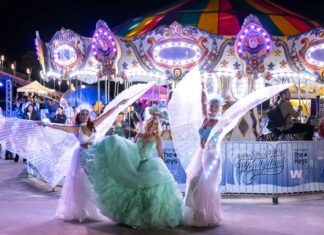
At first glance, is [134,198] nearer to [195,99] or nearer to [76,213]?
[76,213]

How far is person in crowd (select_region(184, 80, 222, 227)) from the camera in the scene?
6.50 meters

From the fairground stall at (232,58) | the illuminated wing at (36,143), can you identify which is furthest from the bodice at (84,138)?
the fairground stall at (232,58)

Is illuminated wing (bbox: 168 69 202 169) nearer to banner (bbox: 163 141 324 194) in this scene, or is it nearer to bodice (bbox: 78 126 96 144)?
bodice (bbox: 78 126 96 144)

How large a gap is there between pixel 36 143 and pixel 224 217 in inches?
148

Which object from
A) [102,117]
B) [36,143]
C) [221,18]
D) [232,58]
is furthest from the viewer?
[221,18]

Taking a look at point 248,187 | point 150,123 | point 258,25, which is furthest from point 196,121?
point 258,25

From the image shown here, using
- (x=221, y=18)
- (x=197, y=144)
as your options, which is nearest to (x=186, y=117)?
(x=197, y=144)

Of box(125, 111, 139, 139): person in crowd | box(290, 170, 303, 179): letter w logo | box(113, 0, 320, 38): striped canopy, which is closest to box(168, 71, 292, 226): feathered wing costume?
box(290, 170, 303, 179): letter w logo

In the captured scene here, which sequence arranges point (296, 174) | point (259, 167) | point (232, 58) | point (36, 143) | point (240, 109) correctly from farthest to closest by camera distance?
1. point (232, 58)
2. point (296, 174)
3. point (259, 167)
4. point (36, 143)
5. point (240, 109)

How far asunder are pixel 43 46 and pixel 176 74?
12.5 ft

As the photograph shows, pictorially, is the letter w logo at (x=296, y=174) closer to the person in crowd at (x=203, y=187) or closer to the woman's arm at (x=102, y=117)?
the person in crowd at (x=203, y=187)

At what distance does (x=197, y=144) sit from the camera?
7168 millimetres

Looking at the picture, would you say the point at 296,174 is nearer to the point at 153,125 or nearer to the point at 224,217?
the point at 224,217

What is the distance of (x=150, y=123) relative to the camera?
6.71 metres
